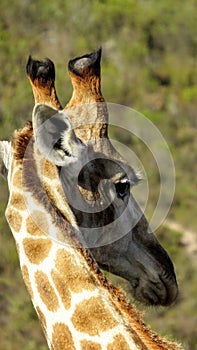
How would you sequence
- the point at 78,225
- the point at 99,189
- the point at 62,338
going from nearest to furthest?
the point at 62,338 → the point at 78,225 → the point at 99,189

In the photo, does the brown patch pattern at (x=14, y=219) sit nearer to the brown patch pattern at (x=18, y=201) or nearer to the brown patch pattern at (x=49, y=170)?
the brown patch pattern at (x=18, y=201)

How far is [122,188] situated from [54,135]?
79 centimetres

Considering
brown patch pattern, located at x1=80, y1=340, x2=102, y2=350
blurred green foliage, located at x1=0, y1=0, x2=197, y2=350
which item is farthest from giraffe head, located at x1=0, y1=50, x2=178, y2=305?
blurred green foliage, located at x1=0, y1=0, x2=197, y2=350

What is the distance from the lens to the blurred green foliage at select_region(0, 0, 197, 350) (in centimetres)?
987

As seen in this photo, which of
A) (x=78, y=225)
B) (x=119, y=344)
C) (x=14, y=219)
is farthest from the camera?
(x=78, y=225)

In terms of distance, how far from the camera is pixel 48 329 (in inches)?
113

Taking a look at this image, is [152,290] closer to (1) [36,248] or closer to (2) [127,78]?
(1) [36,248]

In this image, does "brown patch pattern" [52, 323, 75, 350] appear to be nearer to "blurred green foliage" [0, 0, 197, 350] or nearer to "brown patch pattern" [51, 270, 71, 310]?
"brown patch pattern" [51, 270, 71, 310]

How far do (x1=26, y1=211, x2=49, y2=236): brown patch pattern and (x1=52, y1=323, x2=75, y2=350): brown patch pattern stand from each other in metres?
0.37

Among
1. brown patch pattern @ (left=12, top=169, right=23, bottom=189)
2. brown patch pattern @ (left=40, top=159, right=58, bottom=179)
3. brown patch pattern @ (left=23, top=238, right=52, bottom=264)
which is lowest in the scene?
brown patch pattern @ (left=23, top=238, right=52, bottom=264)

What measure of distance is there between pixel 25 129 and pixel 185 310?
7552 mm

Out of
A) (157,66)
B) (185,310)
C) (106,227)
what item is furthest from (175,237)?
(157,66)

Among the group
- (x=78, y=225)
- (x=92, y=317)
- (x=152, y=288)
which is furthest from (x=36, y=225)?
(x=152, y=288)

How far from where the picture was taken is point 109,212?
3.61 metres
